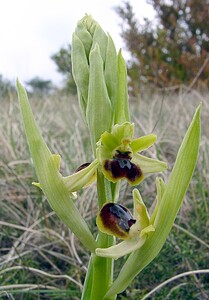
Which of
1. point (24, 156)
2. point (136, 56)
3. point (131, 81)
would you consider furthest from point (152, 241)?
point (131, 81)

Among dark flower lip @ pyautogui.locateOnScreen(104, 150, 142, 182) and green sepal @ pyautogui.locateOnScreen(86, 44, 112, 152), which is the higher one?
green sepal @ pyautogui.locateOnScreen(86, 44, 112, 152)

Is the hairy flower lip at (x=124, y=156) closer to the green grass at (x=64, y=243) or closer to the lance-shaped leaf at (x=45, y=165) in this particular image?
the lance-shaped leaf at (x=45, y=165)

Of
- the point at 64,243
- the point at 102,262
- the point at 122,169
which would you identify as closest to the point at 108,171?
the point at 122,169

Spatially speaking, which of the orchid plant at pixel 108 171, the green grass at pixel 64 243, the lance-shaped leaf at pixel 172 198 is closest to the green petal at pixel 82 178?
the orchid plant at pixel 108 171

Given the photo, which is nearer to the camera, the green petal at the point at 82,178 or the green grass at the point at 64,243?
the green petal at the point at 82,178

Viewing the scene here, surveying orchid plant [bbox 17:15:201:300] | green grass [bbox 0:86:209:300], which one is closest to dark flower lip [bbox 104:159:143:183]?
orchid plant [bbox 17:15:201:300]

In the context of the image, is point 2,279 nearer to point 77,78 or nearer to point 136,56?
point 77,78

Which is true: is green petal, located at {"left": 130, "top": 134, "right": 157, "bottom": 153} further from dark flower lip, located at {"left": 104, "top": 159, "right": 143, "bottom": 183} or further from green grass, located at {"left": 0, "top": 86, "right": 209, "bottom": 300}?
green grass, located at {"left": 0, "top": 86, "right": 209, "bottom": 300}

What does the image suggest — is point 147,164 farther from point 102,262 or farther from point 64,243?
point 64,243
